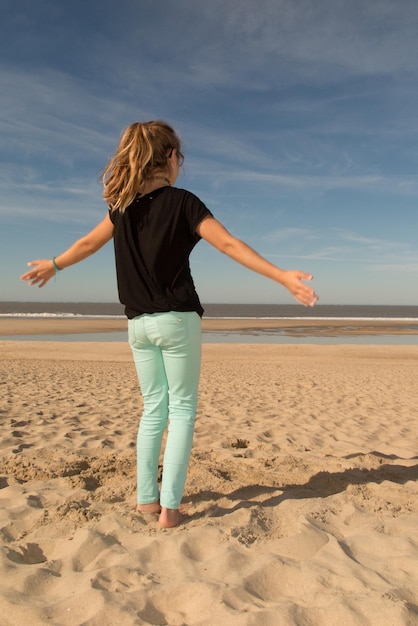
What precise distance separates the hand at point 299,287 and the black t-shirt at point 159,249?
529mm

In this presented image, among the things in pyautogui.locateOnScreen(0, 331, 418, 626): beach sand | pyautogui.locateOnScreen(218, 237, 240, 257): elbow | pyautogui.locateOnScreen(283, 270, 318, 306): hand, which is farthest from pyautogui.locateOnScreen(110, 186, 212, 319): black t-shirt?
pyautogui.locateOnScreen(0, 331, 418, 626): beach sand

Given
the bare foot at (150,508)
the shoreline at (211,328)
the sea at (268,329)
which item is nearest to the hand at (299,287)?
the bare foot at (150,508)

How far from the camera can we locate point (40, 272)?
3195mm

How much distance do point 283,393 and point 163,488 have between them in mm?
6969

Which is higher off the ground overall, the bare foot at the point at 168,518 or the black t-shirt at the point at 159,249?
the black t-shirt at the point at 159,249

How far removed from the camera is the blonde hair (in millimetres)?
2717

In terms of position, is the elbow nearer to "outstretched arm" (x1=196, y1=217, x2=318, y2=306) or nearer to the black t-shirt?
"outstretched arm" (x1=196, y1=217, x2=318, y2=306)

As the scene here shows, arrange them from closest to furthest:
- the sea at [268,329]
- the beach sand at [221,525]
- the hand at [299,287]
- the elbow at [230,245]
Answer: the beach sand at [221,525] → the hand at [299,287] → the elbow at [230,245] → the sea at [268,329]

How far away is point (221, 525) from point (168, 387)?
2.86 ft

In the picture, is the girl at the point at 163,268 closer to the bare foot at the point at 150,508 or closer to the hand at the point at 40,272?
the bare foot at the point at 150,508

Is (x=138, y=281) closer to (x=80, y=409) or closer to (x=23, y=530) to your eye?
(x=23, y=530)

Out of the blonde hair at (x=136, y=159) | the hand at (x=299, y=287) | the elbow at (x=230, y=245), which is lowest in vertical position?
the hand at (x=299, y=287)

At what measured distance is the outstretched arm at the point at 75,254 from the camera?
3.03 meters

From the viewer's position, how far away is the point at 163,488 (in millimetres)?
2830
